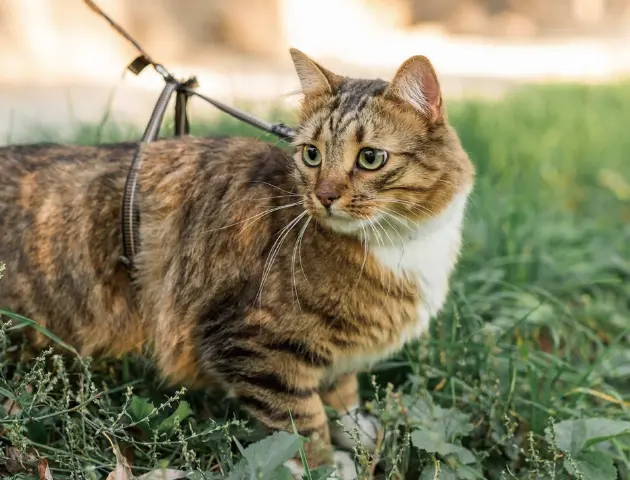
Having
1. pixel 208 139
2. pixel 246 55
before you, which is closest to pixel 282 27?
pixel 246 55

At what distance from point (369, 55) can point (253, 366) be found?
385 inches

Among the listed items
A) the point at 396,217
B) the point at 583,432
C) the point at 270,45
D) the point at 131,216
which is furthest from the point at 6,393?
the point at 270,45

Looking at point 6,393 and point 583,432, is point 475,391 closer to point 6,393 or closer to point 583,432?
point 583,432

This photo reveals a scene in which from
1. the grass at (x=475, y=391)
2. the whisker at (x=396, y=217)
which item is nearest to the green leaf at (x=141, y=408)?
the grass at (x=475, y=391)

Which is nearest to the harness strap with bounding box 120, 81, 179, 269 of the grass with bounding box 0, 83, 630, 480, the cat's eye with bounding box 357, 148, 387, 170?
the grass with bounding box 0, 83, 630, 480

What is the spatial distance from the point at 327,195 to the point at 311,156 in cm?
17

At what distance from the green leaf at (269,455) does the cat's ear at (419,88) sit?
87 cm

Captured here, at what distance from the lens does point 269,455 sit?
4.95 feet

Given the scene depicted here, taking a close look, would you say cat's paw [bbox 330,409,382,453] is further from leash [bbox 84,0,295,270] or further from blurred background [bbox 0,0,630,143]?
blurred background [bbox 0,0,630,143]

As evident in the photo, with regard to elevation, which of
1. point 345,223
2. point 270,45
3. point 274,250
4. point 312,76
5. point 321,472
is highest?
point 270,45

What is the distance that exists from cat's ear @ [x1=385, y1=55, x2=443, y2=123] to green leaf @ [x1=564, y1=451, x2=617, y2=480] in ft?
3.10

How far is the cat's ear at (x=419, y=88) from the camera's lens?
172 cm

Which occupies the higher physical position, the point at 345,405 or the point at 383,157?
the point at 383,157

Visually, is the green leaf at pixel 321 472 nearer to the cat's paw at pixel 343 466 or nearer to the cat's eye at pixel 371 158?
the cat's paw at pixel 343 466
